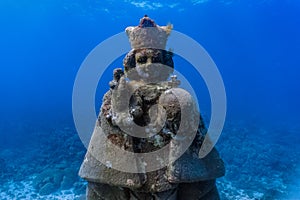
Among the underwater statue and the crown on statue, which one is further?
the crown on statue

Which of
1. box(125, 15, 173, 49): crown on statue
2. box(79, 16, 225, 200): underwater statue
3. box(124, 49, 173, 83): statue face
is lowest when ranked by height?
box(79, 16, 225, 200): underwater statue

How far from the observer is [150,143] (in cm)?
316

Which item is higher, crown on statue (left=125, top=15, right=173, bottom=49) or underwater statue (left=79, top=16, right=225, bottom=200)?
crown on statue (left=125, top=15, right=173, bottom=49)

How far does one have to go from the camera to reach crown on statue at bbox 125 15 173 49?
3436mm

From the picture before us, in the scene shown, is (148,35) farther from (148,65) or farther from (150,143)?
(150,143)

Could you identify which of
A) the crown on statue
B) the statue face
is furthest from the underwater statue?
the crown on statue

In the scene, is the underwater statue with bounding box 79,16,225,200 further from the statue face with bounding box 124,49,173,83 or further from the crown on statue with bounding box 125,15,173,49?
the crown on statue with bounding box 125,15,173,49

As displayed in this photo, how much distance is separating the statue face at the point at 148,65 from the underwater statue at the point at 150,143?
0.01 m

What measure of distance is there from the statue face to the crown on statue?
0.27ft

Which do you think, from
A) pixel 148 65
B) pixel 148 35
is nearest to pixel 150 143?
pixel 148 65

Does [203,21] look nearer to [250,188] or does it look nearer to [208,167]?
[250,188]

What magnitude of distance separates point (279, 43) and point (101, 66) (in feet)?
487

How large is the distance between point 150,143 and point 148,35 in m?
1.28

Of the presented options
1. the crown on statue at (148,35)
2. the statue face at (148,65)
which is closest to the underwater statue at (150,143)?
the statue face at (148,65)
